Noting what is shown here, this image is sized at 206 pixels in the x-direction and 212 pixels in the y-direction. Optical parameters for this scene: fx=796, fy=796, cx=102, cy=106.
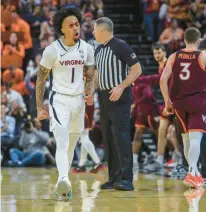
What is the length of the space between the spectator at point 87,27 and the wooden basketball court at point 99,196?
7517 millimetres

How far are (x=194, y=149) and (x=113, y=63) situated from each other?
1.47 metres

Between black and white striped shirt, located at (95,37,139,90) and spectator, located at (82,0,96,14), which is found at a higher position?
spectator, located at (82,0,96,14)

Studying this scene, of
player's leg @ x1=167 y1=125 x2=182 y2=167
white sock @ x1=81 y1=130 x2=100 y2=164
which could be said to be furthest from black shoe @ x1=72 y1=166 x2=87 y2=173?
player's leg @ x1=167 y1=125 x2=182 y2=167

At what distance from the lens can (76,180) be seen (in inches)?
450

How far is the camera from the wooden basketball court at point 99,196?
7.94 metres

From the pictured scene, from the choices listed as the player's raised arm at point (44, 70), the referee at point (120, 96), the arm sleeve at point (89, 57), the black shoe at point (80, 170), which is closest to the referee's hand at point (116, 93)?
the referee at point (120, 96)

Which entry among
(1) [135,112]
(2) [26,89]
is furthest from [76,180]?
(2) [26,89]

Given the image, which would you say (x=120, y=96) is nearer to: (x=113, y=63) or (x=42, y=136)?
(x=113, y=63)

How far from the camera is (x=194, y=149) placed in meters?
9.88

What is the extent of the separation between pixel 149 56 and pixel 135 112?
511 cm

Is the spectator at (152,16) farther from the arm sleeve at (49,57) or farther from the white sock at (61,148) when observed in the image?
the white sock at (61,148)

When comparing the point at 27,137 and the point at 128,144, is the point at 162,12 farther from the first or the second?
the point at 128,144

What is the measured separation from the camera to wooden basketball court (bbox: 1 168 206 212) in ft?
26.1

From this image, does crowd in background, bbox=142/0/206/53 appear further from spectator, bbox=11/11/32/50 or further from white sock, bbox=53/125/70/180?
white sock, bbox=53/125/70/180
